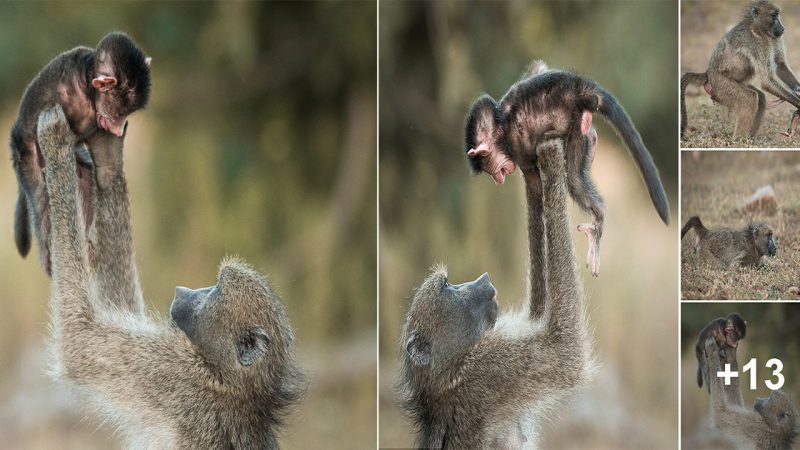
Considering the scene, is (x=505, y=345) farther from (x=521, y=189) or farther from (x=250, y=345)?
(x=250, y=345)

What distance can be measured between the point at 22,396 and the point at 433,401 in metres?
1.52

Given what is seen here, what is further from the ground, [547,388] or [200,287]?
[200,287]

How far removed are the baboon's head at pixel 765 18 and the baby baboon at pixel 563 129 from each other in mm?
726

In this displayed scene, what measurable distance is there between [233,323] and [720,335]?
1.70m

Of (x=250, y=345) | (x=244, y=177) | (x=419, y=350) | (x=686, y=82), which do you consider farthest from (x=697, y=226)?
(x=244, y=177)

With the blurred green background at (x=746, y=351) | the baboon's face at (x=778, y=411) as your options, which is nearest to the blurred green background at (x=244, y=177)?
the blurred green background at (x=746, y=351)

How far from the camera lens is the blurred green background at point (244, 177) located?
429 cm

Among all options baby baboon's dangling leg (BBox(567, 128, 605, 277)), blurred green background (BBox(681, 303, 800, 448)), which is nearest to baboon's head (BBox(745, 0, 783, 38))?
baby baboon's dangling leg (BBox(567, 128, 605, 277))

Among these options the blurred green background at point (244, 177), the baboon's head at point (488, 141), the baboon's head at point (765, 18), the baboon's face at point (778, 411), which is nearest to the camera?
the baboon's head at point (488, 141)

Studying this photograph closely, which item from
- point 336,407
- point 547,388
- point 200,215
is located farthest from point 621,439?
point 200,215

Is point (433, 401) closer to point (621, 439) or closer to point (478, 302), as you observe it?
point (478, 302)

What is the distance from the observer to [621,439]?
173 inches

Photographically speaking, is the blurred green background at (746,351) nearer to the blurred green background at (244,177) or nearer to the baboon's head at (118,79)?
the blurred green background at (244,177)

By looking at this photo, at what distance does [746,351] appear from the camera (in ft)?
13.7
